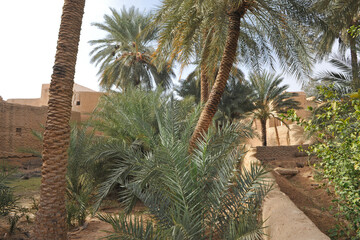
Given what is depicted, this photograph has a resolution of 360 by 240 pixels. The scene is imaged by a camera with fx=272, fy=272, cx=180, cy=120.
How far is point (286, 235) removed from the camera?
8.57 feet

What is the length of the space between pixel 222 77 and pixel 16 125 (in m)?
14.0

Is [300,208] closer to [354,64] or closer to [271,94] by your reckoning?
[354,64]

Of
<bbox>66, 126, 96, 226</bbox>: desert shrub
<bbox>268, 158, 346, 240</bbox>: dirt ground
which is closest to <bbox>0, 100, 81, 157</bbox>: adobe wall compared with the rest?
<bbox>66, 126, 96, 226</bbox>: desert shrub

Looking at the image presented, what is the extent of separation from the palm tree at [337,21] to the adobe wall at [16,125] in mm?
14254

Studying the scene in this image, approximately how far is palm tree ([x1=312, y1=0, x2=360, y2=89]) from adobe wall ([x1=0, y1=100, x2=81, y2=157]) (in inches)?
561

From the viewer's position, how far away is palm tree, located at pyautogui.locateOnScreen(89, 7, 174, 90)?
16312 millimetres

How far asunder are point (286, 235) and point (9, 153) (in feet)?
52.9

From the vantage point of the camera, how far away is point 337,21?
874cm

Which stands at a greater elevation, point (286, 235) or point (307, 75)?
point (307, 75)

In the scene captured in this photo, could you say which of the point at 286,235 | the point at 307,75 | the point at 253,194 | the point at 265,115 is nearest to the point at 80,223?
the point at 253,194

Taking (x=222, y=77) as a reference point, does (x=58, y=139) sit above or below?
below

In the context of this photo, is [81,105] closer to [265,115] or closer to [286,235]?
[265,115]

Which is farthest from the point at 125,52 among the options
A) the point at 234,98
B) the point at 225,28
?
the point at 225,28

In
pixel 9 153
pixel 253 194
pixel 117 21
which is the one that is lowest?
pixel 9 153
